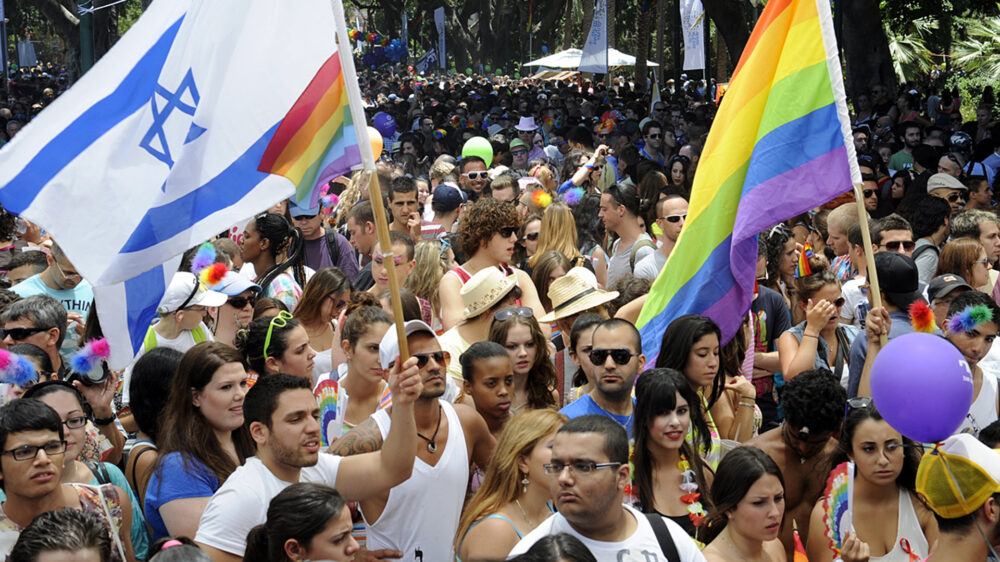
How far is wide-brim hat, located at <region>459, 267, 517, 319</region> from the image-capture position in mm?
6395

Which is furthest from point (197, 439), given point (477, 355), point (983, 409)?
point (983, 409)

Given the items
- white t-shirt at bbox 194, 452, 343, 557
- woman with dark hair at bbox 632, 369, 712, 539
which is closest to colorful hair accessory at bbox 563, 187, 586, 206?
woman with dark hair at bbox 632, 369, 712, 539

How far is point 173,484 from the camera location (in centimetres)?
443

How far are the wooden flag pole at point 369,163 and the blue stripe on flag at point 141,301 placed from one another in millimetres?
1255

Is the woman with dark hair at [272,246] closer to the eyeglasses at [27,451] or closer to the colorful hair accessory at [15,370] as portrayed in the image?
the colorful hair accessory at [15,370]

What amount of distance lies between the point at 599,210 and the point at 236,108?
17.3 feet

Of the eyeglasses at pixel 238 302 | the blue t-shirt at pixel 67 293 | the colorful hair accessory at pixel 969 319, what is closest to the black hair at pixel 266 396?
the eyeglasses at pixel 238 302

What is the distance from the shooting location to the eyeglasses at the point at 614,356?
5.16 m

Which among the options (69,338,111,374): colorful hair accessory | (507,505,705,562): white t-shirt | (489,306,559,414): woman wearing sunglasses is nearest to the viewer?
(507,505,705,562): white t-shirt

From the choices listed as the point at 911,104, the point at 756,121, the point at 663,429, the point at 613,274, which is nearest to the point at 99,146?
the point at 663,429

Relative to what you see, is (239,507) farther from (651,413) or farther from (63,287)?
(63,287)

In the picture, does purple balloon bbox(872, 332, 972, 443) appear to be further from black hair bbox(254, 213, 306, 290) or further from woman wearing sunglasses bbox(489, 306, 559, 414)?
black hair bbox(254, 213, 306, 290)

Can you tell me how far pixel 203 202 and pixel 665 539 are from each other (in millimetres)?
2042

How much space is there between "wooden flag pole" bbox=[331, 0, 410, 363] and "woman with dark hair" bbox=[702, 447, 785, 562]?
4.10 feet
